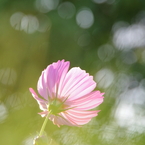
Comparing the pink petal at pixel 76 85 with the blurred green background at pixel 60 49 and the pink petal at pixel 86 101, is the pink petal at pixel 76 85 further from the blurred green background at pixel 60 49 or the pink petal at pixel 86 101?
the blurred green background at pixel 60 49

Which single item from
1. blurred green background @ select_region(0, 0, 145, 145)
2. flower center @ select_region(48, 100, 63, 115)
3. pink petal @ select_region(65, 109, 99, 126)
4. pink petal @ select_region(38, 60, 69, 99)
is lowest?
blurred green background @ select_region(0, 0, 145, 145)

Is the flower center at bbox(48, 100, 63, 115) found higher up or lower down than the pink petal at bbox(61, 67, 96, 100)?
lower down

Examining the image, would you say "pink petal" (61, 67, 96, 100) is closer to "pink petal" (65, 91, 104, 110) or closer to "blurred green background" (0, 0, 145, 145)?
"pink petal" (65, 91, 104, 110)

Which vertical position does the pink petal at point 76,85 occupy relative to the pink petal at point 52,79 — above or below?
below

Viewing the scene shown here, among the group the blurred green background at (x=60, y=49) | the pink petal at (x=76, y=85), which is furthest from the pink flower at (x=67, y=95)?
the blurred green background at (x=60, y=49)

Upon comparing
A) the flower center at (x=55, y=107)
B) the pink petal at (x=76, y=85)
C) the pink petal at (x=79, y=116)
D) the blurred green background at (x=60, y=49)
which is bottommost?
the blurred green background at (x=60, y=49)

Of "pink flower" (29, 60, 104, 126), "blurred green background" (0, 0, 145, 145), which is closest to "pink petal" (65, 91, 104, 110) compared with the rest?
"pink flower" (29, 60, 104, 126)
